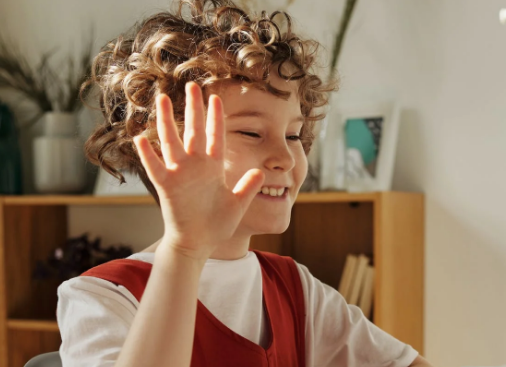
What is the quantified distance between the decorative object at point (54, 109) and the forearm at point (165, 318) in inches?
71.1

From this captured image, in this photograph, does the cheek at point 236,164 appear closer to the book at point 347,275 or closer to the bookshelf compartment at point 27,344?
the book at point 347,275

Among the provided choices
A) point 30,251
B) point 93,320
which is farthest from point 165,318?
point 30,251

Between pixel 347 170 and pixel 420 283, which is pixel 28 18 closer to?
pixel 347 170

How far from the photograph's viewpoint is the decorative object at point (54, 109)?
251 cm

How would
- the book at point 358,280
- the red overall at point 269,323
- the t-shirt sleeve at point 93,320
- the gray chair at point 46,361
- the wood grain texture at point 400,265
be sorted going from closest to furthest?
the t-shirt sleeve at point 93,320
the red overall at point 269,323
the gray chair at point 46,361
the wood grain texture at point 400,265
the book at point 358,280

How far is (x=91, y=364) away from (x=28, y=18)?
93.7 inches

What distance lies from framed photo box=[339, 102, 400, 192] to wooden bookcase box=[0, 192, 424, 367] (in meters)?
0.08

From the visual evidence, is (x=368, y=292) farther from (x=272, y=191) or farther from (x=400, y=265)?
(x=272, y=191)

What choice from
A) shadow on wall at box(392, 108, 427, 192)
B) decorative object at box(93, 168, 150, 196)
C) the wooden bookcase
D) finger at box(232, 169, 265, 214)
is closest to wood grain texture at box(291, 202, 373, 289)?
the wooden bookcase

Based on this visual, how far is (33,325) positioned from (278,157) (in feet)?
5.72

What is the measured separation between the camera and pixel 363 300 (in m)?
2.06

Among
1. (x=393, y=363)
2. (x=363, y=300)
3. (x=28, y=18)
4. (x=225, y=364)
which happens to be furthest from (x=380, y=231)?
(x=28, y=18)

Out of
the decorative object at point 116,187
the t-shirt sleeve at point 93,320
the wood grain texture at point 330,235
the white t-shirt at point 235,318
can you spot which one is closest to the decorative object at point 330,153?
the wood grain texture at point 330,235

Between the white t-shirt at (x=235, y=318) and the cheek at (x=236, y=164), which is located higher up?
the cheek at (x=236, y=164)
